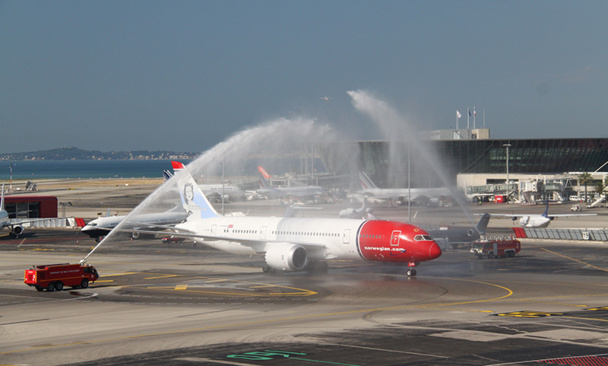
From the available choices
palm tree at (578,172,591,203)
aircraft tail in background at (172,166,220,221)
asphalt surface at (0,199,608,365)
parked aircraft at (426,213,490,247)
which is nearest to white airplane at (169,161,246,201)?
palm tree at (578,172,591,203)

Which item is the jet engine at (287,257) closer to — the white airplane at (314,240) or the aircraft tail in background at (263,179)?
the white airplane at (314,240)

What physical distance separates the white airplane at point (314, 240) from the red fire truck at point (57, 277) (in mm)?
12778

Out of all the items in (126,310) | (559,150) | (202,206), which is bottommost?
(126,310)

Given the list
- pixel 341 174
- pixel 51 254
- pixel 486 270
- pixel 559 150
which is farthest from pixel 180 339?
pixel 559 150

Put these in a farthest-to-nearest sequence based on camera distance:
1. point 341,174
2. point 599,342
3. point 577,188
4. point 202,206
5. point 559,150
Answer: point 559,150 < point 341,174 < point 577,188 < point 202,206 < point 599,342

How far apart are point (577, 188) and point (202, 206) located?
129233 mm

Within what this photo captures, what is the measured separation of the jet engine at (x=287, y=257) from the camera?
57812 mm

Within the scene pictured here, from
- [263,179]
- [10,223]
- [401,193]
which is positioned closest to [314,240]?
[10,223]

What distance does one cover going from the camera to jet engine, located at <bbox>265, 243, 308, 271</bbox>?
57812 mm

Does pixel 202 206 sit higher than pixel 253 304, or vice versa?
pixel 202 206

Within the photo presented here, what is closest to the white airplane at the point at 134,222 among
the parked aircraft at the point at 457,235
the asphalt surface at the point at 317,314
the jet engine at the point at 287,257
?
the asphalt surface at the point at 317,314

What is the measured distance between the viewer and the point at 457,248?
3216 inches

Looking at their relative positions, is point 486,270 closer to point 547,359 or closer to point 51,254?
point 547,359

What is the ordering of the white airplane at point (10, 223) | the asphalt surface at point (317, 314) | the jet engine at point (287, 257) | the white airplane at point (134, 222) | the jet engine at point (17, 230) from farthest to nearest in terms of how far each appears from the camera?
the jet engine at point (17, 230), the white airplane at point (10, 223), the white airplane at point (134, 222), the jet engine at point (287, 257), the asphalt surface at point (317, 314)
